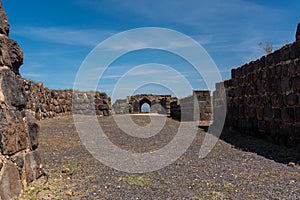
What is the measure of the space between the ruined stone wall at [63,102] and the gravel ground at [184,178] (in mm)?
5555

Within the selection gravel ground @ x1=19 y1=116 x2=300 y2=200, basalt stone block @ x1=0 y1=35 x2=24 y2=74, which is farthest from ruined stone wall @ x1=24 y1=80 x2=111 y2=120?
basalt stone block @ x1=0 y1=35 x2=24 y2=74

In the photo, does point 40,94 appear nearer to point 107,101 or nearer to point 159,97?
point 107,101

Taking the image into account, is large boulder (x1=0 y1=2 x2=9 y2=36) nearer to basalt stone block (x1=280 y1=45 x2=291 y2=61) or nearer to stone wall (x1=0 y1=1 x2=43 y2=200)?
stone wall (x1=0 y1=1 x2=43 y2=200)

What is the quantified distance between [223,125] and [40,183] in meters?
9.39

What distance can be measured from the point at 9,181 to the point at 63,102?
13.1m

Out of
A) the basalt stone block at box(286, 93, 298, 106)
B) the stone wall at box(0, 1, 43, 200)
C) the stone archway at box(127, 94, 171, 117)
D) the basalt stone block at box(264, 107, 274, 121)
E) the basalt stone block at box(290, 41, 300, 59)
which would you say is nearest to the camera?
the stone wall at box(0, 1, 43, 200)

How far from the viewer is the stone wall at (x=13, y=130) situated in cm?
346

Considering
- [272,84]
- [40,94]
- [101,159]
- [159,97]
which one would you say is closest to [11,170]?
[101,159]

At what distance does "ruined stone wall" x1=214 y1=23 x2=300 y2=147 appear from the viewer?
7.08 meters

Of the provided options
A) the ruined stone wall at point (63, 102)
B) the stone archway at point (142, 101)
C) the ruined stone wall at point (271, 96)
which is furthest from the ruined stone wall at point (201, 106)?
the stone archway at point (142, 101)

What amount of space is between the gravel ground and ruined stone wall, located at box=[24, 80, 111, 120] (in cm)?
556

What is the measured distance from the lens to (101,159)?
5.97 metres

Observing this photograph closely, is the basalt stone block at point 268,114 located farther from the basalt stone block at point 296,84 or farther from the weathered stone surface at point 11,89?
the weathered stone surface at point 11,89

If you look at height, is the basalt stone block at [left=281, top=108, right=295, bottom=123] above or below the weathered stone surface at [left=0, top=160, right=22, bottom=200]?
above
